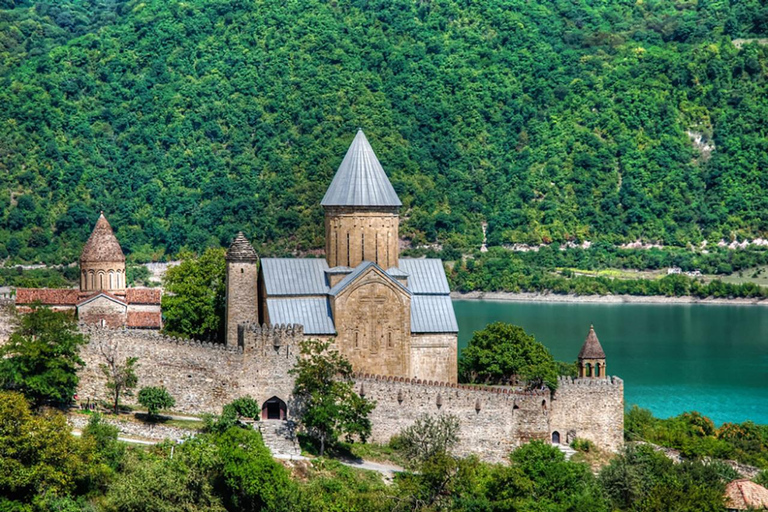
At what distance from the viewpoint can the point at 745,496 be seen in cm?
3388

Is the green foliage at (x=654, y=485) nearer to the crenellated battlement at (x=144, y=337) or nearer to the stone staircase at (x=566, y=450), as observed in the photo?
the stone staircase at (x=566, y=450)

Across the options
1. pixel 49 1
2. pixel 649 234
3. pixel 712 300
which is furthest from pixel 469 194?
pixel 49 1

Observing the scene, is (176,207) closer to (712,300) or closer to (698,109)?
(712,300)

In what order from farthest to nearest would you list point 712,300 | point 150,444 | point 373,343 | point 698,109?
point 698,109
point 712,300
point 373,343
point 150,444

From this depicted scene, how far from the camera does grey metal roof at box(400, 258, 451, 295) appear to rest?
1492 inches

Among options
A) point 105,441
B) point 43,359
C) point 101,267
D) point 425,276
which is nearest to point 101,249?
point 101,267

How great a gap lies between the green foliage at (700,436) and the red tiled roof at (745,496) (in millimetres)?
3054

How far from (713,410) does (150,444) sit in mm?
32065

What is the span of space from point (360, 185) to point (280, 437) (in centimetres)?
901

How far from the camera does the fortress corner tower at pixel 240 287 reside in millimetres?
35344

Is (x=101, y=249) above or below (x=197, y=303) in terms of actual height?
above

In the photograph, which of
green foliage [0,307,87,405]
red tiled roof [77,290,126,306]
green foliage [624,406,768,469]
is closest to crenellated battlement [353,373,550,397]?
green foliage [624,406,768,469]

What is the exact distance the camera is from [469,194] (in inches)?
4520

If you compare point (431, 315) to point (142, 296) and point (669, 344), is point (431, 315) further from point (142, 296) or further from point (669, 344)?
point (669, 344)
